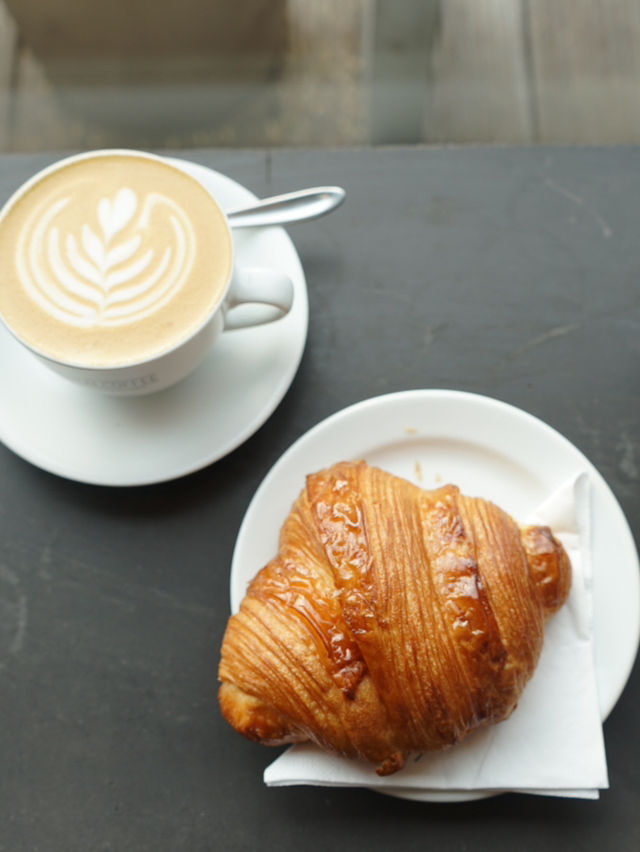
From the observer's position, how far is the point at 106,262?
1092mm

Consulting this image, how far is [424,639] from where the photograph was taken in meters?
0.97

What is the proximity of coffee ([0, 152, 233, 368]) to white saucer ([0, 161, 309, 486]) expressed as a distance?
13 centimetres

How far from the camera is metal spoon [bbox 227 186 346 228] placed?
121 cm

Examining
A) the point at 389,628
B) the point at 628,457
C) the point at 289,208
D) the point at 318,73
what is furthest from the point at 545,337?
the point at 318,73

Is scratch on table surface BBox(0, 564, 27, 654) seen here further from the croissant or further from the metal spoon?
the metal spoon

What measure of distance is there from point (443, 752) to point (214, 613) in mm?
372

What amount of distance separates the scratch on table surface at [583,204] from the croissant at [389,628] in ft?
1.89

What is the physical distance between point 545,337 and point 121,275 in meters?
0.65

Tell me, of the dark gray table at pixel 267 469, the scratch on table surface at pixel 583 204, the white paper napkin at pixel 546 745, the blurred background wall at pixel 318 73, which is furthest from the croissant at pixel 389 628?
the blurred background wall at pixel 318 73

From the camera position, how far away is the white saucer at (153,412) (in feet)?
3.75

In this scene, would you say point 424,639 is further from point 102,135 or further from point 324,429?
point 102,135

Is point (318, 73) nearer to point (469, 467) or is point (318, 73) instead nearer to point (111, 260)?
point (111, 260)

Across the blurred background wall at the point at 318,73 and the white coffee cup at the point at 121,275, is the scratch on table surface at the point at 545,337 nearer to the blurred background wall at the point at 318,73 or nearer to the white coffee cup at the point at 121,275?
the white coffee cup at the point at 121,275

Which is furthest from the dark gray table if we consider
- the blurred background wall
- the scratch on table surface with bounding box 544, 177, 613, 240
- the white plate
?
the blurred background wall
